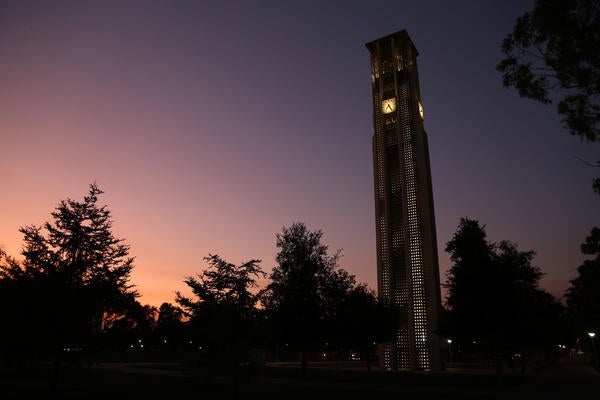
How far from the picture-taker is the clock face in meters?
70.6

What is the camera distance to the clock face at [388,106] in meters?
70.6

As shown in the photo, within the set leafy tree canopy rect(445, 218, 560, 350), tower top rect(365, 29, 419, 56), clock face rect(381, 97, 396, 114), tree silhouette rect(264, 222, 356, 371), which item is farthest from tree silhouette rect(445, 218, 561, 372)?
tower top rect(365, 29, 419, 56)

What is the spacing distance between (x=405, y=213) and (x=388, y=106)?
1934cm

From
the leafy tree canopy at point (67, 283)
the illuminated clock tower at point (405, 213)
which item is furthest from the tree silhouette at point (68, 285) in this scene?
the illuminated clock tower at point (405, 213)

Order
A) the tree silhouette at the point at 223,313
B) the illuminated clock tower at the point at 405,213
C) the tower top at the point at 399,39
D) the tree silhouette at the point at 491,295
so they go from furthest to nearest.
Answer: the tower top at the point at 399,39
the illuminated clock tower at the point at 405,213
the tree silhouette at the point at 491,295
the tree silhouette at the point at 223,313

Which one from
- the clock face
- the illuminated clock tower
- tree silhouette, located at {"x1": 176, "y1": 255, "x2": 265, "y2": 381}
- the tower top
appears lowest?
tree silhouette, located at {"x1": 176, "y1": 255, "x2": 265, "y2": 381}

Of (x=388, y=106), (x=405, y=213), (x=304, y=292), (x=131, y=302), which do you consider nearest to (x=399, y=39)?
(x=388, y=106)

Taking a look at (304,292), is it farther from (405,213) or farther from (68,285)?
(405,213)

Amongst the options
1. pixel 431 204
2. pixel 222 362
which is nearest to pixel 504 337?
pixel 222 362

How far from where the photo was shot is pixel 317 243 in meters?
35.5

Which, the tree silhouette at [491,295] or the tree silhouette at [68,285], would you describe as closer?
the tree silhouette at [68,285]

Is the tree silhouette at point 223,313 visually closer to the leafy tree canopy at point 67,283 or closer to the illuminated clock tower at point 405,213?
the leafy tree canopy at point 67,283

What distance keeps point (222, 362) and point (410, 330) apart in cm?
4754

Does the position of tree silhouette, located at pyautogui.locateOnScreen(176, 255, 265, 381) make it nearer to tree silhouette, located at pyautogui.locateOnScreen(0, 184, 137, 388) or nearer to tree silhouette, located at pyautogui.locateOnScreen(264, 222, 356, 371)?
tree silhouette, located at pyautogui.locateOnScreen(0, 184, 137, 388)
